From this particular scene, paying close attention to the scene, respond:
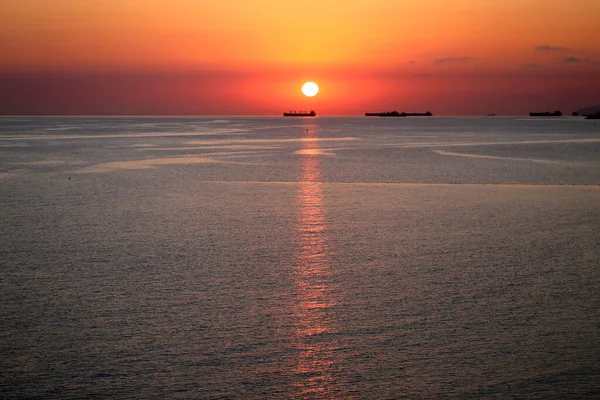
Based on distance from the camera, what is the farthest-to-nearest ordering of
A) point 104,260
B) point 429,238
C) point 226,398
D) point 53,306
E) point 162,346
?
point 429,238
point 104,260
point 53,306
point 162,346
point 226,398

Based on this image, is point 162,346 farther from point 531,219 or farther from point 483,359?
point 531,219

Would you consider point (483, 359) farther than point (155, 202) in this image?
No

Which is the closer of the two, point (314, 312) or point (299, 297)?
point (314, 312)

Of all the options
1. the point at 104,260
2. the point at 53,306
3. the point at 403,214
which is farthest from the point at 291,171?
the point at 53,306
